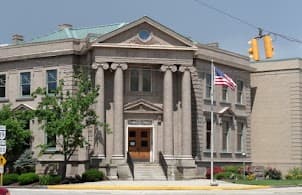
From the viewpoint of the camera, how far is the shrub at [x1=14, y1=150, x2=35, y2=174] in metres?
50.5

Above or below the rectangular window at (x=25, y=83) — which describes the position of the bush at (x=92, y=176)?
below

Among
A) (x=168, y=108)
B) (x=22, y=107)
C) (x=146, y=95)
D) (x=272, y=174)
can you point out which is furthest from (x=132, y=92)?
(x=272, y=174)

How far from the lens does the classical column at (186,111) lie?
5097 centimetres

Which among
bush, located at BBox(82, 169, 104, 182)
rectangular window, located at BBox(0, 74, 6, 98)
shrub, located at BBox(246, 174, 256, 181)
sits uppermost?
rectangular window, located at BBox(0, 74, 6, 98)

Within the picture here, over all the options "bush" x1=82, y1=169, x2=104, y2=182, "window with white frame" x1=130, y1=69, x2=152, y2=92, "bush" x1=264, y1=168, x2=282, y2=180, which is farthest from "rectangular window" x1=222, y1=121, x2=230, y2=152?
"bush" x1=82, y1=169, x2=104, y2=182

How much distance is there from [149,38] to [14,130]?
483 inches

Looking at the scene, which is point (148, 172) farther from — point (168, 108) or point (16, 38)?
point (16, 38)

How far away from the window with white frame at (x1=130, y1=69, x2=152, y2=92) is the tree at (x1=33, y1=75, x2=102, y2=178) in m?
4.53

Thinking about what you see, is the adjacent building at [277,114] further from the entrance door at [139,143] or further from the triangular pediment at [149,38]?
the entrance door at [139,143]

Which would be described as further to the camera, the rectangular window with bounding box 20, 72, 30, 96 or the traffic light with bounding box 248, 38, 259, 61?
the rectangular window with bounding box 20, 72, 30, 96

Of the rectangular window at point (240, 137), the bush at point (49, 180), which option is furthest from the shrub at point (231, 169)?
the bush at point (49, 180)

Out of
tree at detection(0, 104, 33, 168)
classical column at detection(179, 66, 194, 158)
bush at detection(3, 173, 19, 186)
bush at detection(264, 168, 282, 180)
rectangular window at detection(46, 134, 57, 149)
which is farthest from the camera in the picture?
bush at detection(264, 168, 282, 180)

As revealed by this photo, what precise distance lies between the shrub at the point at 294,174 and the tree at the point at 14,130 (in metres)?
21.7

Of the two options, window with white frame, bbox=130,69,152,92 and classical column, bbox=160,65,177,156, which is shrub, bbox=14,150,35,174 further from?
classical column, bbox=160,65,177,156
